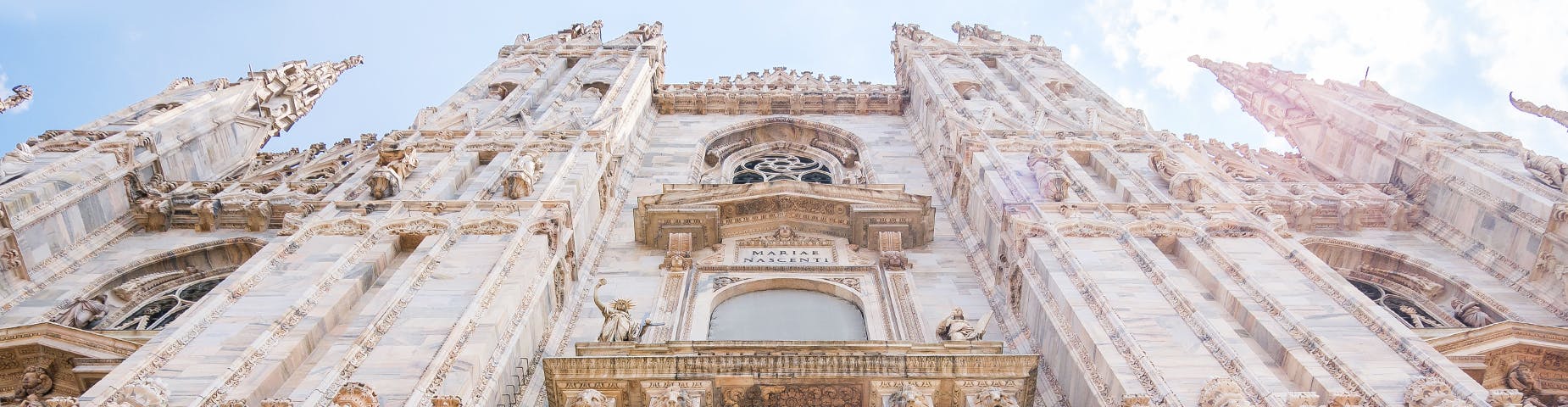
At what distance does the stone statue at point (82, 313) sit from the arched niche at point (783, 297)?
26.7 feet

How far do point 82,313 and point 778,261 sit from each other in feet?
31.3

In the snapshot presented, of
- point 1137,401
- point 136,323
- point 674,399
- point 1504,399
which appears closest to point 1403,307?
point 1504,399

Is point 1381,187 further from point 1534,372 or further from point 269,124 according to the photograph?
point 269,124

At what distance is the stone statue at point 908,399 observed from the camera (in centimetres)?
971

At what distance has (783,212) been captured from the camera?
56.3 ft

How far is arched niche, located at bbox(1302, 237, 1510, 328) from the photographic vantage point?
557 inches

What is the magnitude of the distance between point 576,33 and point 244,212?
14.2 m

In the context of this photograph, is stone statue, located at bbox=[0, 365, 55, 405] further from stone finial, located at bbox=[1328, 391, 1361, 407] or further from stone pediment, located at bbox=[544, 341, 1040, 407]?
stone finial, located at bbox=[1328, 391, 1361, 407]

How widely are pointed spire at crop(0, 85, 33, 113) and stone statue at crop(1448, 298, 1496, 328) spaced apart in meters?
22.5

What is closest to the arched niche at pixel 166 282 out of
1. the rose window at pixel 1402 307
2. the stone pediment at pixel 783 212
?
the stone pediment at pixel 783 212

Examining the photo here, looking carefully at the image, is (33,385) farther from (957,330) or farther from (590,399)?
(957,330)

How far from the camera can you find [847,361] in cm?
1039

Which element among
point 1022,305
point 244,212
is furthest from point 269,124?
point 1022,305

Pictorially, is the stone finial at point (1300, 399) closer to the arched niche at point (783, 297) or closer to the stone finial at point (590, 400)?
the arched niche at point (783, 297)
